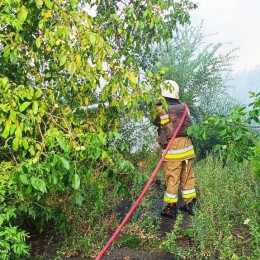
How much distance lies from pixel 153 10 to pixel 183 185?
2376mm

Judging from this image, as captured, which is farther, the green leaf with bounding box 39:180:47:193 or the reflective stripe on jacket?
the reflective stripe on jacket

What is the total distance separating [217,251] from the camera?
390cm

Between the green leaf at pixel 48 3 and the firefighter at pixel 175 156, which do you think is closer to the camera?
the green leaf at pixel 48 3

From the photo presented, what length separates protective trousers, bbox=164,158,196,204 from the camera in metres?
5.12

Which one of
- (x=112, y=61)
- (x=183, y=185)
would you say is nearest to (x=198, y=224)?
(x=183, y=185)

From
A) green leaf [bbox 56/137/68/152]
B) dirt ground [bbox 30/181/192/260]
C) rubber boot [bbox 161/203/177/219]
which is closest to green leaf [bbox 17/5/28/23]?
green leaf [bbox 56/137/68/152]

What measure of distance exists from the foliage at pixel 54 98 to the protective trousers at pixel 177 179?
4.99 ft

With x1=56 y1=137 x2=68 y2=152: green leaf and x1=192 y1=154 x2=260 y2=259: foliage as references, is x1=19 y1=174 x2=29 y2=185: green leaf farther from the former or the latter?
x1=192 y1=154 x2=260 y2=259: foliage

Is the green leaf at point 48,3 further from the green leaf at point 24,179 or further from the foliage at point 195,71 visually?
the foliage at point 195,71

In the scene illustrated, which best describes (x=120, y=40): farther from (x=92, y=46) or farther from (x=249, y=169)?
(x=92, y=46)

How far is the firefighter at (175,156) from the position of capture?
509cm

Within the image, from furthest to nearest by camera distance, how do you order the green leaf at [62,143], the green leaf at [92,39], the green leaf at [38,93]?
1. the green leaf at [38,93]
2. the green leaf at [92,39]
3. the green leaf at [62,143]

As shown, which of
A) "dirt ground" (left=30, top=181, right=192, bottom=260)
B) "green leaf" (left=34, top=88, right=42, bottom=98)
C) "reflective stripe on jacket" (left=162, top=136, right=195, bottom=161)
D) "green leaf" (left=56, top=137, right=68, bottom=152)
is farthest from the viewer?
"reflective stripe on jacket" (left=162, top=136, right=195, bottom=161)

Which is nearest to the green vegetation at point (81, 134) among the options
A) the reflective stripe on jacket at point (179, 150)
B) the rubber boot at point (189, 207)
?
the rubber boot at point (189, 207)
